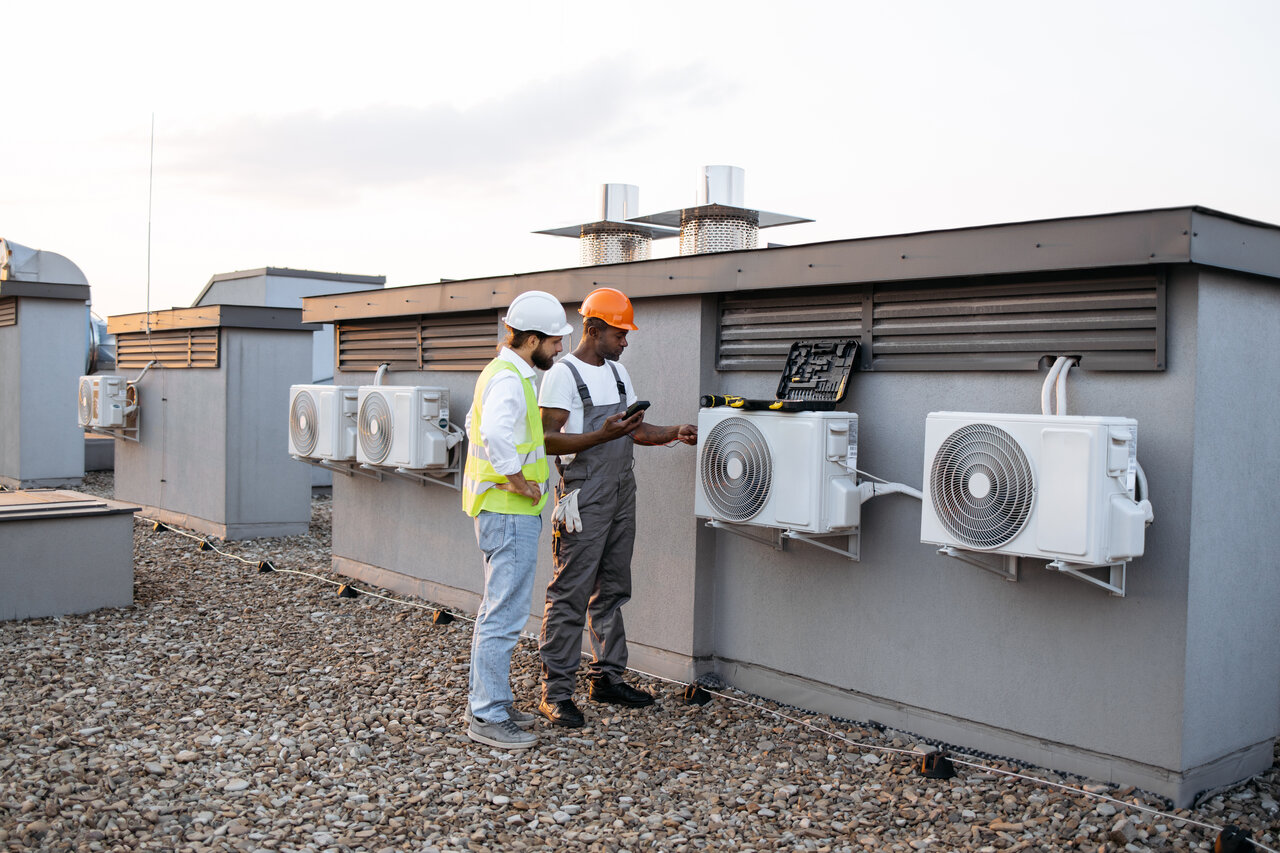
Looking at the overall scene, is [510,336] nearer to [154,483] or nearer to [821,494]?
[821,494]

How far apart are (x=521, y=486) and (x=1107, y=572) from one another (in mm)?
2353

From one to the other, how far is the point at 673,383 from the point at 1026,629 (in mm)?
2209

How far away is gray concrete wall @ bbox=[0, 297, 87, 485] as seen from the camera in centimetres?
1434

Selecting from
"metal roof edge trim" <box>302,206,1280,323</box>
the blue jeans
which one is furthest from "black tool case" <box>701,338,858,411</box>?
the blue jeans

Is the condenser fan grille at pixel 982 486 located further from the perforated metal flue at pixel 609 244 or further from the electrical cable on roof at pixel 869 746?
the perforated metal flue at pixel 609 244

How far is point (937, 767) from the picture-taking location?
14.5ft

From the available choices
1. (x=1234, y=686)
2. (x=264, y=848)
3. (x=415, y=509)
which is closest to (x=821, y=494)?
(x=1234, y=686)

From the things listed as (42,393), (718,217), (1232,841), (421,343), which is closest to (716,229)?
→ (718,217)

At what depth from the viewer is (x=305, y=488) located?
36.2ft

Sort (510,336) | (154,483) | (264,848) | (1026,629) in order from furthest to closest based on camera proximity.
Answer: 1. (154,483)
2. (510,336)
3. (1026,629)
4. (264,848)

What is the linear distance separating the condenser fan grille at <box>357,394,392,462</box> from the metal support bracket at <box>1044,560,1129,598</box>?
4717 mm

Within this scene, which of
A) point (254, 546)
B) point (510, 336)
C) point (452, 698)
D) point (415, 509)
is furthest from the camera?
point (254, 546)

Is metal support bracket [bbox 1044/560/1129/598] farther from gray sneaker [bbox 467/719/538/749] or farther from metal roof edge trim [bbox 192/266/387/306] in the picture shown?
metal roof edge trim [bbox 192/266/387/306]

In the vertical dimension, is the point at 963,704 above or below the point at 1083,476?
below
